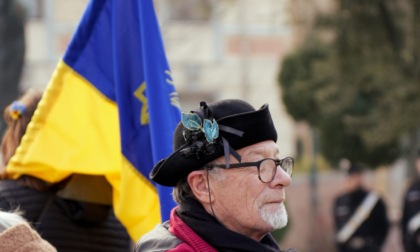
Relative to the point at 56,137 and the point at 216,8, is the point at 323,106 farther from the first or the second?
the point at 56,137

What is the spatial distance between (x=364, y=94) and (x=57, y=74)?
9650 mm

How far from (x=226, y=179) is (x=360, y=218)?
362 inches

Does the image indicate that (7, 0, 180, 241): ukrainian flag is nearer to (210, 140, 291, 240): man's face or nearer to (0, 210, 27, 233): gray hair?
(210, 140, 291, 240): man's face

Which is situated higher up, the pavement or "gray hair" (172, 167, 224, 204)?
"gray hair" (172, 167, 224, 204)

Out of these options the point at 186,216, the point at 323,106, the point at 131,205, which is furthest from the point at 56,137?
the point at 323,106

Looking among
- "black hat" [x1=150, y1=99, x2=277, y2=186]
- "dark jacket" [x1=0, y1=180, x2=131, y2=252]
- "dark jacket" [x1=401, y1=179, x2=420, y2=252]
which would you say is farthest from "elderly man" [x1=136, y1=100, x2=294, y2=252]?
"dark jacket" [x1=401, y1=179, x2=420, y2=252]

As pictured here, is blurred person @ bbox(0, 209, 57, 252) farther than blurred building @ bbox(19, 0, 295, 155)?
No

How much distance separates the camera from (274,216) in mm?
3449

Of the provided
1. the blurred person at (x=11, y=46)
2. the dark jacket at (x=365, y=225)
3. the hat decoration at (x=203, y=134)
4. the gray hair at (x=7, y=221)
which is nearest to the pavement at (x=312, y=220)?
the dark jacket at (x=365, y=225)

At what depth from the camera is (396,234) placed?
18.7 metres

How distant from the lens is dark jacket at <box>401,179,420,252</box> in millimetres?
10984

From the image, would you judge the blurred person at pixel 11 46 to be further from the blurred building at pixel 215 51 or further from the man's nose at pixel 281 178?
the blurred building at pixel 215 51

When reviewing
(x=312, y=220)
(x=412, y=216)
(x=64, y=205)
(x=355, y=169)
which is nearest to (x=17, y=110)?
(x=64, y=205)

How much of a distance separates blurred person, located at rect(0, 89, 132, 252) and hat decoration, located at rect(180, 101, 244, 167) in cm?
128
